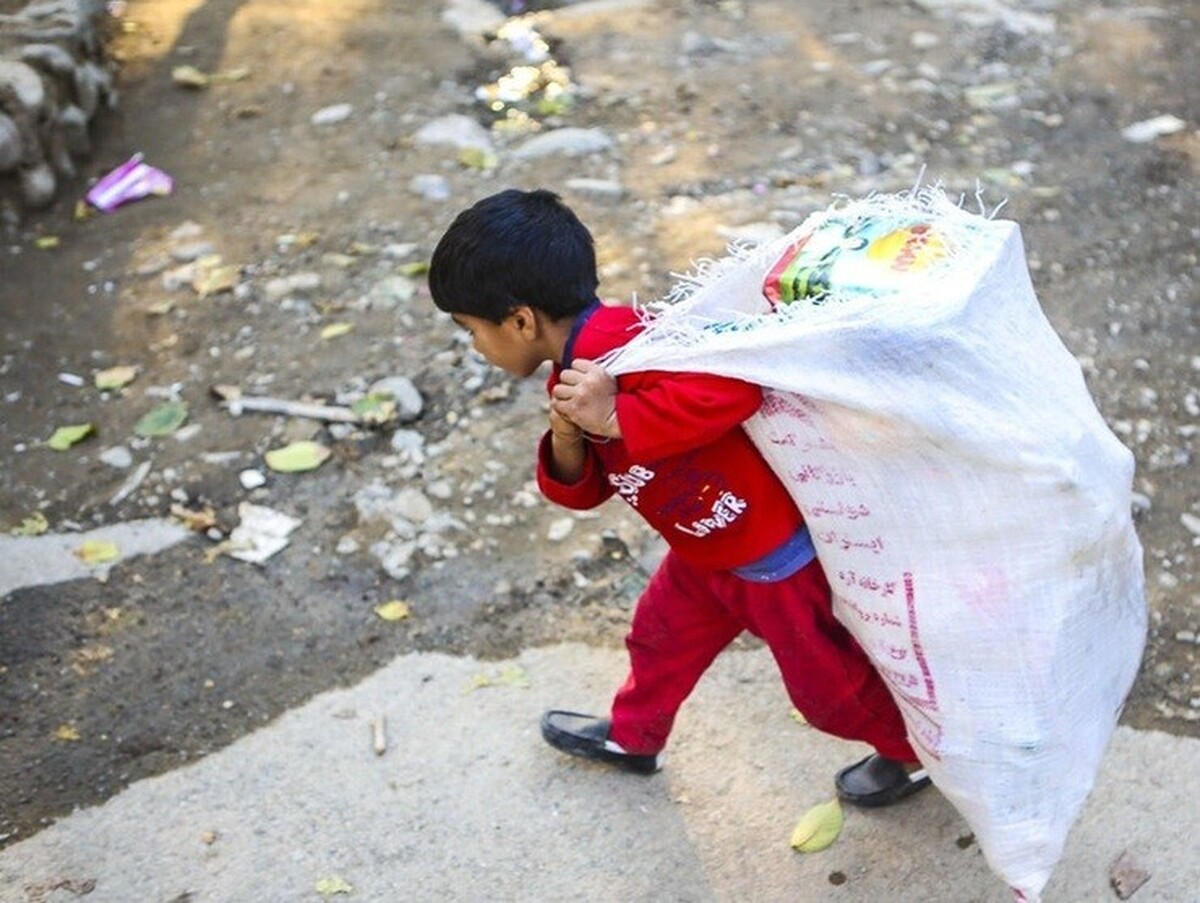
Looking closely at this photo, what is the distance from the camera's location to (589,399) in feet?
6.07

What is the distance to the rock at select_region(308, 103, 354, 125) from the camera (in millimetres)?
4973

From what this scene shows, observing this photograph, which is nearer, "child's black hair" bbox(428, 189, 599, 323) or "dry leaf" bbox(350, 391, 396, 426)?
"child's black hair" bbox(428, 189, 599, 323)

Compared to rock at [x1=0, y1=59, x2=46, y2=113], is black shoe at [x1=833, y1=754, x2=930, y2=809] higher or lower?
lower

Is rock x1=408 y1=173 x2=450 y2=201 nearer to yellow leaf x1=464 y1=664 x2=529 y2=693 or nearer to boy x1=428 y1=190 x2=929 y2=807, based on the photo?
yellow leaf x1=464 y1=664 x2=529 y2=693

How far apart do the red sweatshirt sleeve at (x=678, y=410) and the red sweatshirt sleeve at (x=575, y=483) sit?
0.69 ft

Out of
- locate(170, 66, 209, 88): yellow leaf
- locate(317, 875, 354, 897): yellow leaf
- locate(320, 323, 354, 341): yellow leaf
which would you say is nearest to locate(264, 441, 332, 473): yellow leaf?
locate(320, 323, 354, 341): yellow leaf

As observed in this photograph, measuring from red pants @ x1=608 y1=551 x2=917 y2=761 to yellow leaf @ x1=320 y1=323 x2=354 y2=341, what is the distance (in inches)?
68.5

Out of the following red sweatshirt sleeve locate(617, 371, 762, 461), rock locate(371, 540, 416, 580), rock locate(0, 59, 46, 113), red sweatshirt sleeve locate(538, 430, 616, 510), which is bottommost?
rock locate(371, 540, 416, 580)

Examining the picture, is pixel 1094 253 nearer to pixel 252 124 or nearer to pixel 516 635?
pixel 516 635

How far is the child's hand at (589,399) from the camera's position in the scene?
1.85 m

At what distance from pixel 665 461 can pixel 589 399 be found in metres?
0.18

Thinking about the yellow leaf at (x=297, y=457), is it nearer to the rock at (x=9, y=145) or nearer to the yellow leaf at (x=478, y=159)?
the yellow leaf at (x=478, y=159)

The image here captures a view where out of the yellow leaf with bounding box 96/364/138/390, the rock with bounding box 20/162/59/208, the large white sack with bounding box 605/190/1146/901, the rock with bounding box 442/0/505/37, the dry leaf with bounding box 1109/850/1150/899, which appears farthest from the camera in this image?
the rock with bounding box 442/0/505/37

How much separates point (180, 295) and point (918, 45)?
3.05 meters
